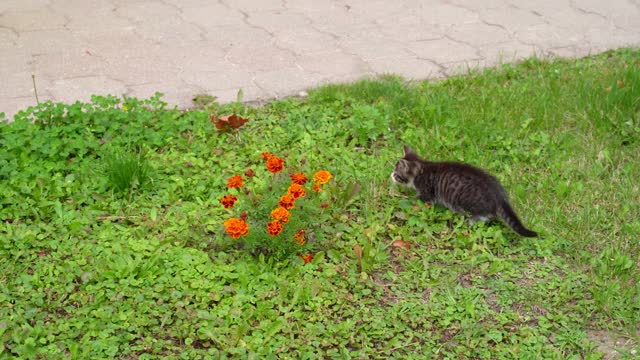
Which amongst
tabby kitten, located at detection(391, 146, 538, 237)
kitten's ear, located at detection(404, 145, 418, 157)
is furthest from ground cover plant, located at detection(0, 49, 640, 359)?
kitten's ear, located at detection(404, 145, 418, 157)

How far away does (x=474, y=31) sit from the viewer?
6.78 m

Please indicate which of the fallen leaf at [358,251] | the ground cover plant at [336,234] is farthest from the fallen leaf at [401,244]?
the fallen leaf at [358,251]

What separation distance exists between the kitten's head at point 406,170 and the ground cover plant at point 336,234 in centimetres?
15

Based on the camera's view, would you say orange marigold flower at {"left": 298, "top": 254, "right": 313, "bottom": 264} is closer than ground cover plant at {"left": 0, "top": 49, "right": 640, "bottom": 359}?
No

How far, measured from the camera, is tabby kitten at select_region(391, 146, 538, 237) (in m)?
4.30

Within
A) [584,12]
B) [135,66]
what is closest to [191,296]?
[135,66]

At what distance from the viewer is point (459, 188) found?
14.4 feet

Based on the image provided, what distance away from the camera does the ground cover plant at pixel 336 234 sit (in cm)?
367

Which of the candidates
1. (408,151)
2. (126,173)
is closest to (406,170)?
(408,151)

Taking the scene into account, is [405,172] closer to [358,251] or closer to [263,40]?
[358,251]

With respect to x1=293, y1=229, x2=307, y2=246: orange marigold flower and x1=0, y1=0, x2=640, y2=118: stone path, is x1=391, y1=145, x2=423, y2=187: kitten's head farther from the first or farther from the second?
x1=0, y1=0, x2=640, y2=118: stone path

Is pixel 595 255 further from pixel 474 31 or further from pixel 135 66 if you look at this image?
pixel 135 66

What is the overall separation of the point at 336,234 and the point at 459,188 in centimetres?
74

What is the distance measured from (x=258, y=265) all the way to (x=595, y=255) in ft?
5.95
